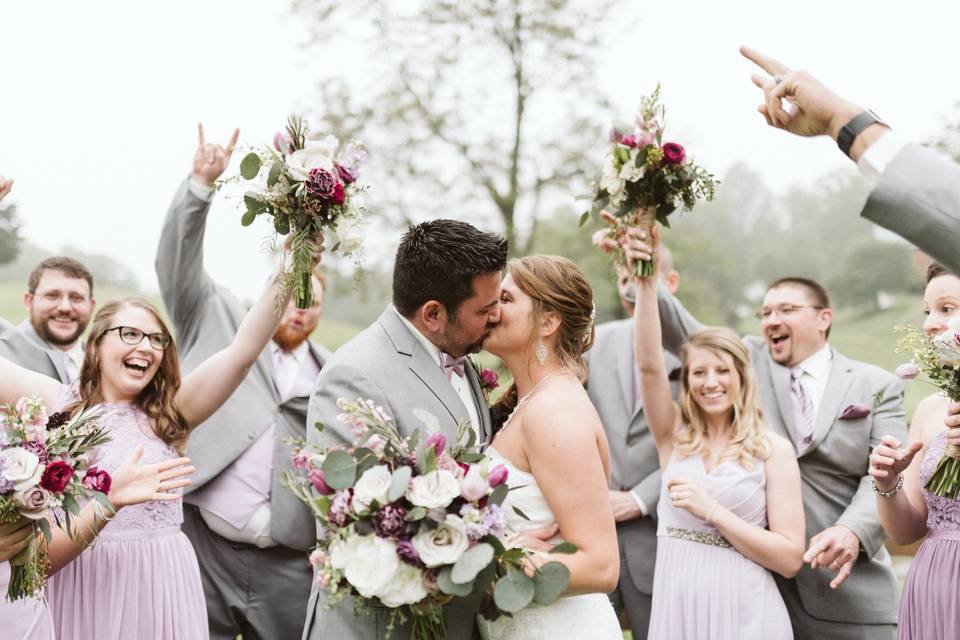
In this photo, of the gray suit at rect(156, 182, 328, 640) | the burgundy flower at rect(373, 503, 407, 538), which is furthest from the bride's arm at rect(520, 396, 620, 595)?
the gray suit at rect(156, 182, 328, 640)

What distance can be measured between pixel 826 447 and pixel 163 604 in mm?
3547

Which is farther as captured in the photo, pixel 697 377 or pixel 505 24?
pixel 505 24

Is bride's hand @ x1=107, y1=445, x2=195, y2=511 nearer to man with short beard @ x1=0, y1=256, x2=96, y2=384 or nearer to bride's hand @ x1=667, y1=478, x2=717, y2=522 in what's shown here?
man with short beard @ x1=0, y1=256, x2=96, y2=384

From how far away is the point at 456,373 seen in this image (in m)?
3.38

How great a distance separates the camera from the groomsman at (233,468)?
4.65 meters

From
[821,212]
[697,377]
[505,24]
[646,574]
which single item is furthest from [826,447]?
[821,212]

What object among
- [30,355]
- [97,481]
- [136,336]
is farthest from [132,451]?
[30,355]

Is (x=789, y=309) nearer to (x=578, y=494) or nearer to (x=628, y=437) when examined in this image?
(x=628, y=437)

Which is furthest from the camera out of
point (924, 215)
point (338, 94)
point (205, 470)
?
point (338, 94)

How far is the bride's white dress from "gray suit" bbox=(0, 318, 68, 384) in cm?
285

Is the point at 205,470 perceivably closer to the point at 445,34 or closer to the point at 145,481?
the point at 145,481

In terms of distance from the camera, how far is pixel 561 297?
3.40 metres

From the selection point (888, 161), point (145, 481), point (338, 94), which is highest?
point (338, 94)

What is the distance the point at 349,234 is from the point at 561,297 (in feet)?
3.50
